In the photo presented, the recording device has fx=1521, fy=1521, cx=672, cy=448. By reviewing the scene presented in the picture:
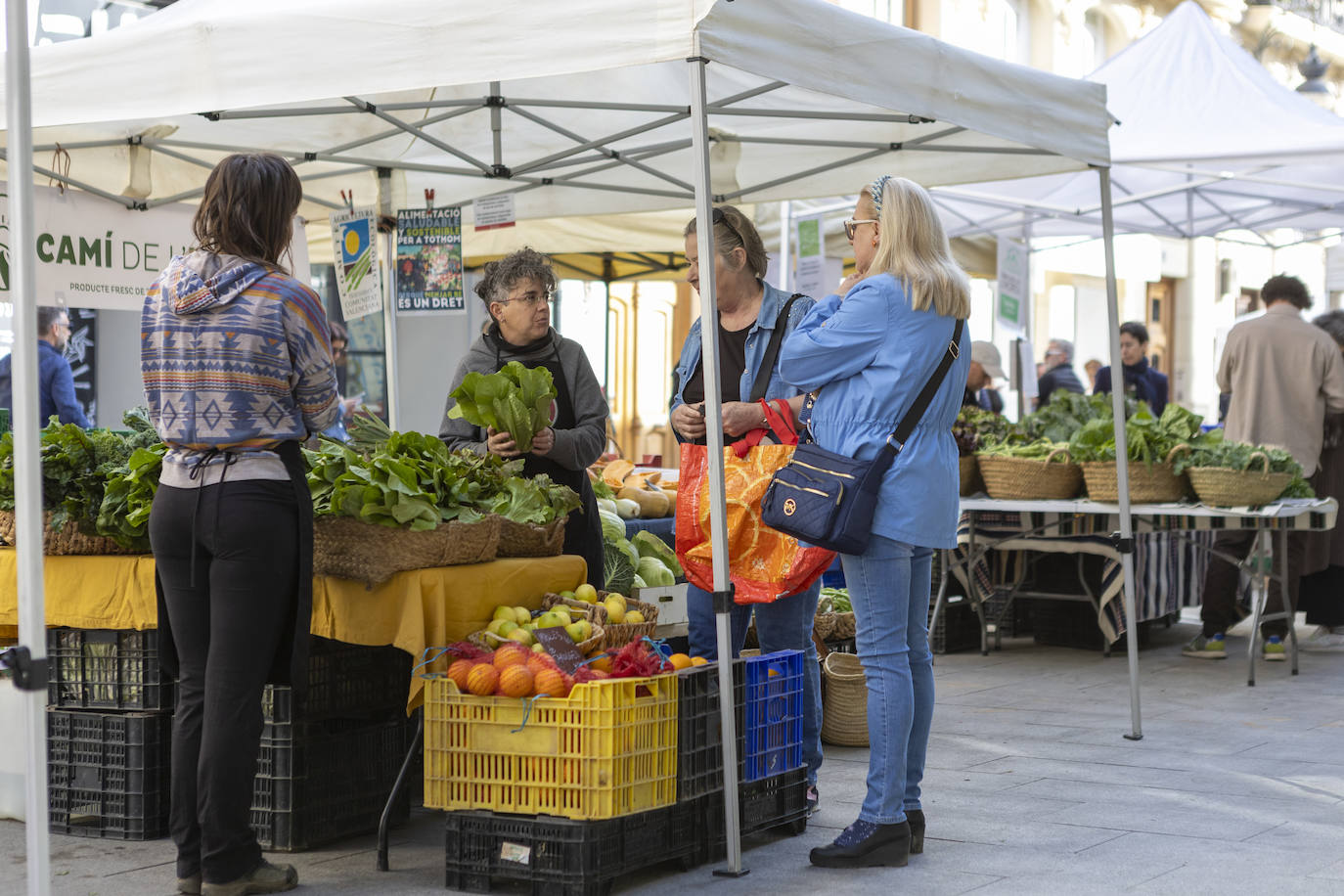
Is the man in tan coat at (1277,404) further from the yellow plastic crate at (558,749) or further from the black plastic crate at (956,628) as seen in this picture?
the yellow plastic crate at (558,749)

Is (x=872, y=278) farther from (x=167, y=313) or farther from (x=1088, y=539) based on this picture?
(x=1088, y=539)

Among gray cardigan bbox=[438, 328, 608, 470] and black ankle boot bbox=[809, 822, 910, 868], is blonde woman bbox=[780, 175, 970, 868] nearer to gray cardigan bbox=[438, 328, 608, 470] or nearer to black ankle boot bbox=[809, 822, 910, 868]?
black ankle boot bbox=[809, 822, 910, 868]

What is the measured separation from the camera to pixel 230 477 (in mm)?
3934

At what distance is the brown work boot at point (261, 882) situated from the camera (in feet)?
13.2

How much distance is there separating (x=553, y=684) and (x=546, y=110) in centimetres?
362

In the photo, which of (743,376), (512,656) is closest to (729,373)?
(743,376)

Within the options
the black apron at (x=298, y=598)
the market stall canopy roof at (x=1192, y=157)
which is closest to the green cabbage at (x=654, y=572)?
the black apron at (x=298, y=598)

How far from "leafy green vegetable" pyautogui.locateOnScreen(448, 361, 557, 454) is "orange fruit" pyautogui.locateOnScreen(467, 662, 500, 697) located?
1.02 meters

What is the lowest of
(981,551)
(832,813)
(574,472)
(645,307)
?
(832,813)

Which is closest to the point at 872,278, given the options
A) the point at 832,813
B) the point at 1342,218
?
the point at 832,813

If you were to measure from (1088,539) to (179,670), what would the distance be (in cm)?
577

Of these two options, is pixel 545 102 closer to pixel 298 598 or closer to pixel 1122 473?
pixel 298 598

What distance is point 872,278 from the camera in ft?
14.2

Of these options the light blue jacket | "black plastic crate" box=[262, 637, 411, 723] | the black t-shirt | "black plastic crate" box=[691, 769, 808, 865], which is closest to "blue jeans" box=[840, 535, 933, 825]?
the light blue jacket
